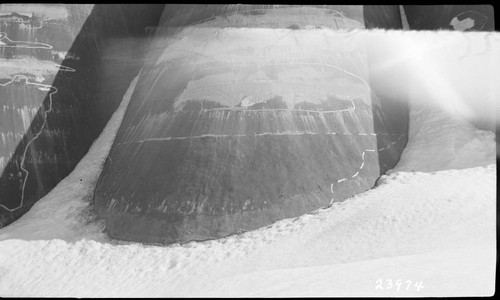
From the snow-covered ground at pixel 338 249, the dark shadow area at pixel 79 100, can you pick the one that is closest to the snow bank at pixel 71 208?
the snow-covered ground at pixel 338 249

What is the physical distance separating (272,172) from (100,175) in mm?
3962

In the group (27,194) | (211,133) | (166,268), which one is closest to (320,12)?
(211,133)

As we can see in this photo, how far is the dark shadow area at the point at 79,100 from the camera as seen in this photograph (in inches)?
440

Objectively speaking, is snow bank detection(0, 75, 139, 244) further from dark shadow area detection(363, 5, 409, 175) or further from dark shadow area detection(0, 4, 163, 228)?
dark shadow area detection(363, 5, 409, 175)

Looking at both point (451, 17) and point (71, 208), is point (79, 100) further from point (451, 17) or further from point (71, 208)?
point (451, 17)

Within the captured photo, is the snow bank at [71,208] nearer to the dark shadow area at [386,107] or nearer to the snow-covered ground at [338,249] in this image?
the snow-covered ground at [338,249]

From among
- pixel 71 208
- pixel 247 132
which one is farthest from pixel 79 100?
pixel 247 132

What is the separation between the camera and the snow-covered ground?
21.6 feet

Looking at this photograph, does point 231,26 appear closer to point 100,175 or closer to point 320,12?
point 320,12

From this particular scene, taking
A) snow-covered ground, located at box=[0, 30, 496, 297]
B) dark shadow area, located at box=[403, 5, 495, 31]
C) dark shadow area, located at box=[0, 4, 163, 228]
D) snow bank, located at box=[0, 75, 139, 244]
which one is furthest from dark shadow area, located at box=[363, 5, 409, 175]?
dark shadow area, located at box=[0, 4, 163, 228]

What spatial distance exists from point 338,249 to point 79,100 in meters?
7.19

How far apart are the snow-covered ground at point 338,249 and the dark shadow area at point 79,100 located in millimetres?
986

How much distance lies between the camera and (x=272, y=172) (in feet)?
29.6

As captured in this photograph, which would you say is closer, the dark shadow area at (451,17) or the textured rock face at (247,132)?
the textured rock face at (247,132)
